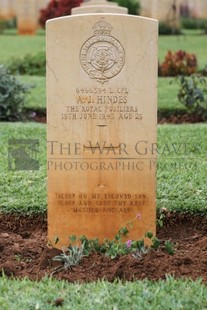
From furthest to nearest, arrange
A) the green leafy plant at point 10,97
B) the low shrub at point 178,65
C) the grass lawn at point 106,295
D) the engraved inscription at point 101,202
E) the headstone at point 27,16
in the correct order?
the headstone at point 27,16 < the low shrub at point 178,65 < the green leafy plant at point 10,97 < the engraved inscription at point 101,202 < the grass lawn at point 106,295

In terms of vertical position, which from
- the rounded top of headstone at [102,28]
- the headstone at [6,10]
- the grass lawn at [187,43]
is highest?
the rounded top of headstone at [102,28]

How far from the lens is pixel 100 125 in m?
4.55

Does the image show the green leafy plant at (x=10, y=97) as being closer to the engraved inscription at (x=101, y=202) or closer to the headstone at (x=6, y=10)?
the engraved inscription at (x=101, y=202)

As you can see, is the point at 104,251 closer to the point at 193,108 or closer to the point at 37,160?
the point at 37,160

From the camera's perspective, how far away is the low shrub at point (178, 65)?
13562 mm

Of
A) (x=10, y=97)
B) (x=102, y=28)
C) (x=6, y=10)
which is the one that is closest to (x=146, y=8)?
(x=6, y=10)

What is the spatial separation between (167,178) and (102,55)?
169 centimetres

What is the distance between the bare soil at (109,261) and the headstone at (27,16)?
16.0 metres

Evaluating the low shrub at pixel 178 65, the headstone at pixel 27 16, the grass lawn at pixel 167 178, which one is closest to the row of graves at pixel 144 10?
the headstone at pixel 27 16

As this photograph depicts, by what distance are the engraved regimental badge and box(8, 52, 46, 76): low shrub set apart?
9.58 meters

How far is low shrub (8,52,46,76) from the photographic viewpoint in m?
14.1

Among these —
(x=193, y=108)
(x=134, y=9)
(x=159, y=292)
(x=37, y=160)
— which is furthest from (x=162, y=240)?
(x=134, y=9)

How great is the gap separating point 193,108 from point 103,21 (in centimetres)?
512

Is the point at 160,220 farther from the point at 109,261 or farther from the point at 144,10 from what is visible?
A: the point at 144,10
